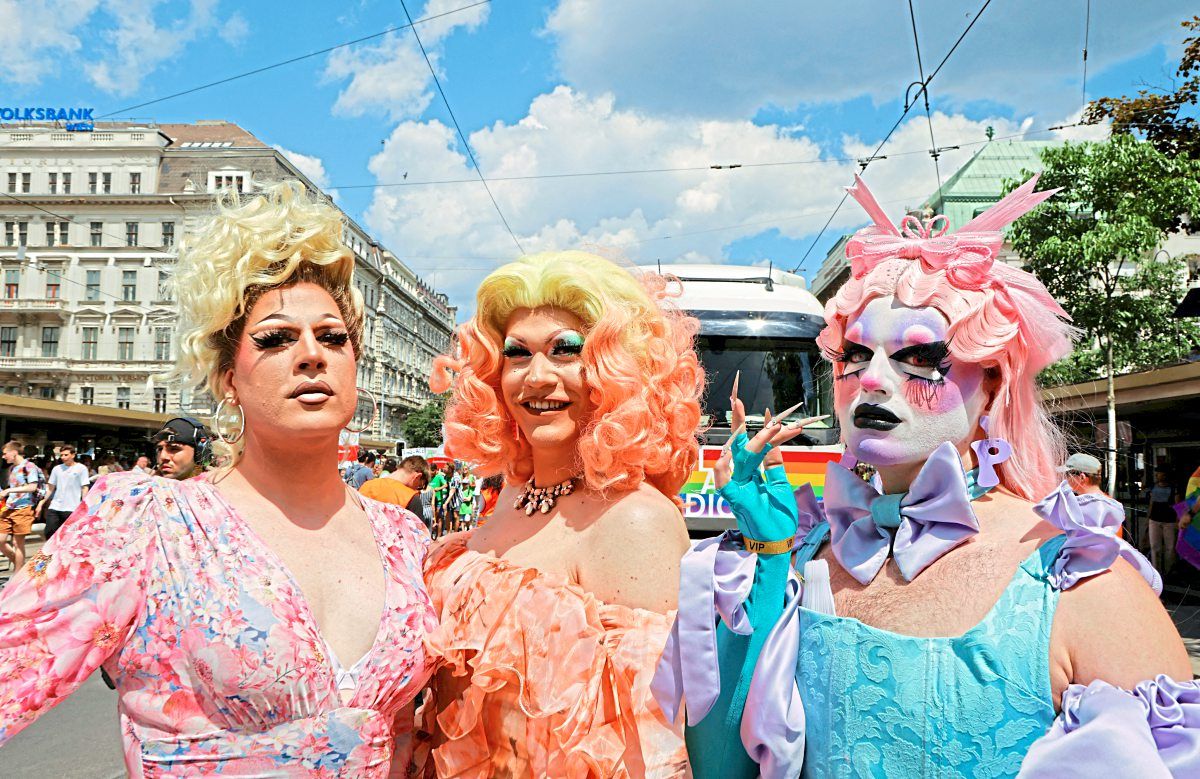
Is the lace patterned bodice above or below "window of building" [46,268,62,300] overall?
below

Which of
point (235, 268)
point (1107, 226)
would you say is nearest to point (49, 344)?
point (1107, 226)

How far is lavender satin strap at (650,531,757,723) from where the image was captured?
4.99 feet

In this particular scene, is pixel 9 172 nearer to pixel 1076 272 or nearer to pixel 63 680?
pixel 1076 272

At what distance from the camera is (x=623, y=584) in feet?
6.79

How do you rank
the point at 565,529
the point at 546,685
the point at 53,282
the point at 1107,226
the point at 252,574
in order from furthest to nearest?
1. the point at 53,282
2. the point at 1107,226
3. the point at 565,529
4. the point at 546,685
5. the point at 252,574

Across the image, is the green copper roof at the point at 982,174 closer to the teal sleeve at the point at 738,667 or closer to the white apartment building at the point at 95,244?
the white apartment building at the point at 95,244

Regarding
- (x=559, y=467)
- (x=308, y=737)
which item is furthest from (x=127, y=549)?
(x=559, y=467)

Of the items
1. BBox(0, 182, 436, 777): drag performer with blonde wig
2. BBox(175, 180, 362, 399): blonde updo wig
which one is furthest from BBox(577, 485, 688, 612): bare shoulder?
BBox(175, 180, 362, 399): blonde updo wig

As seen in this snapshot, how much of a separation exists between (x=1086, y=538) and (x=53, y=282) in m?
60.8

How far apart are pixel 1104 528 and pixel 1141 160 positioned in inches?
488

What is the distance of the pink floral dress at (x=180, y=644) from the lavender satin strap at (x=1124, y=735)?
1259mm

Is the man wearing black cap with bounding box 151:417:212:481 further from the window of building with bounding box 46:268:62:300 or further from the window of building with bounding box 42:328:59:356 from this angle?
the window of building with bounding box 46:268:62:300

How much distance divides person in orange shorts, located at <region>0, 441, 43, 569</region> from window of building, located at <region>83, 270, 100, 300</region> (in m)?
46.3

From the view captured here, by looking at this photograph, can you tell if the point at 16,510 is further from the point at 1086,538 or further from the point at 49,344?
the point at 49,344
